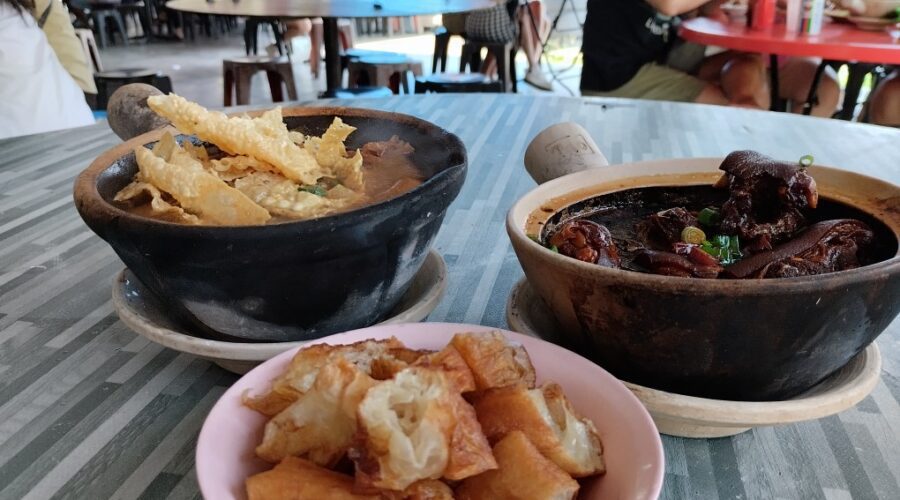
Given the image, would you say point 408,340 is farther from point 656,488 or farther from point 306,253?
point 656,488

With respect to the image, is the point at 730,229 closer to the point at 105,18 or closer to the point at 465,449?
the point at 465,449

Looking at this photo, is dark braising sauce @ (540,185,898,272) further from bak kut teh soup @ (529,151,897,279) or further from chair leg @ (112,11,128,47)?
chair leg @ (112,11,128,47)

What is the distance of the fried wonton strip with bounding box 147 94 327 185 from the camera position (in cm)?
76

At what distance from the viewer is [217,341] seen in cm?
69

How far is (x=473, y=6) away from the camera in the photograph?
3330 millimetres

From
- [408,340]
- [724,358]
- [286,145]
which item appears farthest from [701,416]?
[286,145]

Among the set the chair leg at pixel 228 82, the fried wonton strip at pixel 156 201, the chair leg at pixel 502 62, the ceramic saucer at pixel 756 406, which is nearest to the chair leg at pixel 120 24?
the chair leg at pixel 228 82

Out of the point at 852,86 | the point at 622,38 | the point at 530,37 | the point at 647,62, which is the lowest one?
the point at 530,37

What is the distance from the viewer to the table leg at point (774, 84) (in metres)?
3.21

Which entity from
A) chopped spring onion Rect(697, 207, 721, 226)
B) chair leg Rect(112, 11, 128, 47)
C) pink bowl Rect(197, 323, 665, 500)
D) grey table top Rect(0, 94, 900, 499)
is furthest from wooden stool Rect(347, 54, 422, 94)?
chair leg Rect(112, 11, 128, 47)

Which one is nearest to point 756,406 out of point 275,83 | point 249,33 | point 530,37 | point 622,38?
point 622,38

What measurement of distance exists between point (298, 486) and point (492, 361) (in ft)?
0.56

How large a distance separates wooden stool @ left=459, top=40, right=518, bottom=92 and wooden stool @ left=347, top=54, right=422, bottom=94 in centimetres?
92

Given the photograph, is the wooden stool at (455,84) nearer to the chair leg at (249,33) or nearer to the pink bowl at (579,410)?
the pink bowl at (579,410)
